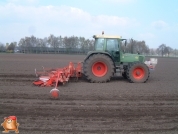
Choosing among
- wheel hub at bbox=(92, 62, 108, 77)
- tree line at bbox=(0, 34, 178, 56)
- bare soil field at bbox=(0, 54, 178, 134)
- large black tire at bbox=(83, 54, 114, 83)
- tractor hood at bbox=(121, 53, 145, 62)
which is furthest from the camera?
tree line at bbox=(0, 34, 178, 56)

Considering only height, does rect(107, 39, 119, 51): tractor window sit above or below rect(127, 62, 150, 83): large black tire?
above

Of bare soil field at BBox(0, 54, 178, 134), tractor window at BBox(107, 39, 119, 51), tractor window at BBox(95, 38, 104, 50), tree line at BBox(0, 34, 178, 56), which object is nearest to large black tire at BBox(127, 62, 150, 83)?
tractor window at BBox(107, 39, 119, 51)

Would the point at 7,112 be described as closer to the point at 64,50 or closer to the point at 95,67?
the point at 95,67

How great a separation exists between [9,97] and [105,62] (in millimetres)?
4653

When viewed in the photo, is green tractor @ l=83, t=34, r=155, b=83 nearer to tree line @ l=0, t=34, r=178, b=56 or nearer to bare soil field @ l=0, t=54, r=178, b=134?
bare soil field @ l=0, t=54, r=178, b=134

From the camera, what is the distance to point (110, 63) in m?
9.97

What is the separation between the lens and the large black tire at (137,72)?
10141 mm

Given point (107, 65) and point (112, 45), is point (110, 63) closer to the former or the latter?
point (107, 65)

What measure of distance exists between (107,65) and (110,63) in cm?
17

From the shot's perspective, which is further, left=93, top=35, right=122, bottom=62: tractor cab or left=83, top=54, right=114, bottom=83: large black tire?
left=93, top=35, right=122, bottom=62: tractor cab

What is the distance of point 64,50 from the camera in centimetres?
5788

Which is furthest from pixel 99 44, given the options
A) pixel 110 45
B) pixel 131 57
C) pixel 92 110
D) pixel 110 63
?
pixel 92 110

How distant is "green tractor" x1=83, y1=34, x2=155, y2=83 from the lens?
999 cm

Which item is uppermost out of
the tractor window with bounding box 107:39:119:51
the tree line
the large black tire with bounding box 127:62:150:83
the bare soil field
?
the tree line
